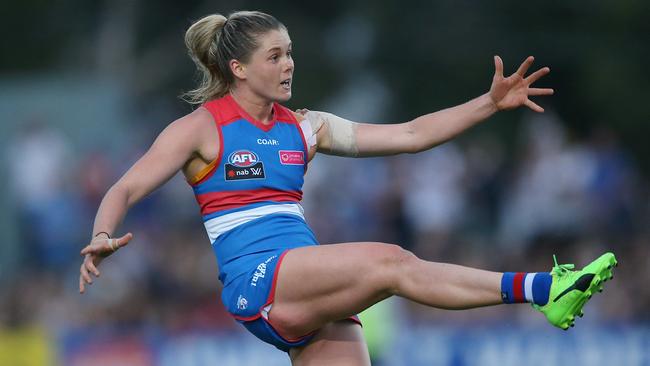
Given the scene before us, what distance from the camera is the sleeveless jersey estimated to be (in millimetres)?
6145

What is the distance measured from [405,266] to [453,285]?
22 centimetres

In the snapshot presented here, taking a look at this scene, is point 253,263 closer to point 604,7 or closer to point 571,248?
point 571,248

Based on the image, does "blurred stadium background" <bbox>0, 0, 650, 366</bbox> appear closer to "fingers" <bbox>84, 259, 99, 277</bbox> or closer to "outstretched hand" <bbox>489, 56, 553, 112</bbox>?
"outstretched hand" <bbox>489, 56, 553, 112</bbox>

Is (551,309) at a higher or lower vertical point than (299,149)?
lower

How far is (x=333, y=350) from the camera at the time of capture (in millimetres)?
6352

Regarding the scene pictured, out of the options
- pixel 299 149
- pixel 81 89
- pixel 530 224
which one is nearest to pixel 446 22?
pixel 81 89

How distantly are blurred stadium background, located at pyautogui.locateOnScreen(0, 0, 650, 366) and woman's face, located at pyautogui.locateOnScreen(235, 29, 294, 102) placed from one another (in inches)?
58.6

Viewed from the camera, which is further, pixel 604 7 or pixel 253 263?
pixel 604 7

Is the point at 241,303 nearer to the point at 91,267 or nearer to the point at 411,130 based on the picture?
the point at 91,267

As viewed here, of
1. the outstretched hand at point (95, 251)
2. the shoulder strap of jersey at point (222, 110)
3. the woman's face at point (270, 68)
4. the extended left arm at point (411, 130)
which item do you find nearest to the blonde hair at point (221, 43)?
the woman's face at point (270, 68)

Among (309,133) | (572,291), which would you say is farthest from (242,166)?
(572,291)

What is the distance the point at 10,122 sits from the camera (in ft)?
53.1

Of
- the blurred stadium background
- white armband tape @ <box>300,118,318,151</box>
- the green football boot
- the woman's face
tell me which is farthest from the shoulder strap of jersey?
the green football boot

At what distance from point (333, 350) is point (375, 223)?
20.8ft
